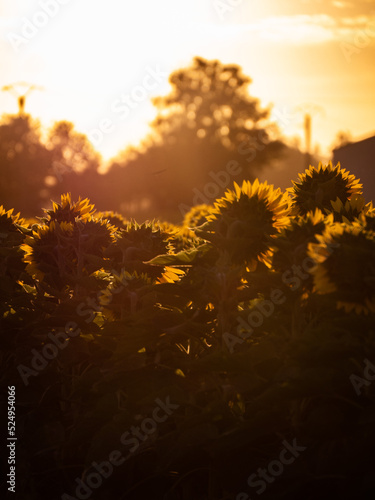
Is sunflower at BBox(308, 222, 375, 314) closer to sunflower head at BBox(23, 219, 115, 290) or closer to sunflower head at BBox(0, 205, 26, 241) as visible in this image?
sunflower head at BBox(23, 219, 115, 290)

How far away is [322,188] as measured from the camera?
403cm

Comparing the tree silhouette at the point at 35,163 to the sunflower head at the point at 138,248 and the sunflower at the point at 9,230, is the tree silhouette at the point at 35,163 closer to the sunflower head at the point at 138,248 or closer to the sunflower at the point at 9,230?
the sunflower at the point at 9,230

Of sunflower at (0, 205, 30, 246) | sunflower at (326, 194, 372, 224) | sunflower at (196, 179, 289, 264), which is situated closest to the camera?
sunflower at (196, 179, 289, 264)

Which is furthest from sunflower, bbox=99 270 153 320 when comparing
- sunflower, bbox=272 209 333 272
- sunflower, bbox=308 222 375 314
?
sunflower, bbox=308 222 375 314

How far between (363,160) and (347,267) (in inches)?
839

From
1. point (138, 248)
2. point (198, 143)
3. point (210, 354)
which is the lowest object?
point (210, 354)

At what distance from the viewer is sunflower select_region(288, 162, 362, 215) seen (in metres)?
3.96

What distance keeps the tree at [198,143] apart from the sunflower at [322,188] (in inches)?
2542

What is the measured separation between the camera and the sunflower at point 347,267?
2.71m

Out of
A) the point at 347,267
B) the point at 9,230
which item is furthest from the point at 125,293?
the point at 9,230

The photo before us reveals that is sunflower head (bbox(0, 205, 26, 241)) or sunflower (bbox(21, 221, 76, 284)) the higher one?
sunflower head (bbox(0, 205, 26, 241))

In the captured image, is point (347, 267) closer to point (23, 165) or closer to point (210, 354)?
point (210, 354)

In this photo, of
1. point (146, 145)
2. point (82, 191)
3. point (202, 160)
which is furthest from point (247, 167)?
point (82, 191)

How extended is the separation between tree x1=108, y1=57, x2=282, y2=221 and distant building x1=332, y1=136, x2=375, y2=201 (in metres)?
45.1
